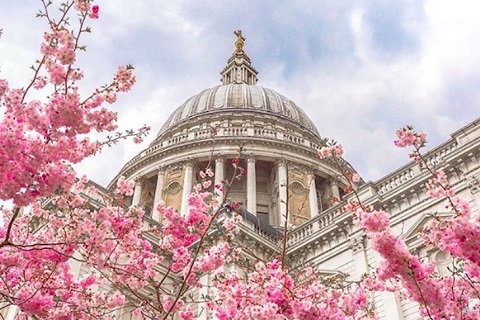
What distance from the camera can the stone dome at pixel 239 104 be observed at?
4819 cm

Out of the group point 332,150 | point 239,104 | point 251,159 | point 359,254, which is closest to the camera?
point 332,150

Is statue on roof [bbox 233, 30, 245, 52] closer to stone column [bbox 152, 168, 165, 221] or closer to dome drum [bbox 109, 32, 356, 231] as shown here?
dome drum [bbox 109, 32, 356, 231]

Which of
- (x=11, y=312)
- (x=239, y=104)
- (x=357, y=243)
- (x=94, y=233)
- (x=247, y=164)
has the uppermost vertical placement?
(x=239, y=104)

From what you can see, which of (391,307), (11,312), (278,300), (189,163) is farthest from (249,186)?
(278,300)

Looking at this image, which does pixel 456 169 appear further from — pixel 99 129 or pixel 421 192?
pixel 99 129

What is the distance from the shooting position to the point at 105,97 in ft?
25.8

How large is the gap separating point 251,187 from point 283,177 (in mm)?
2887

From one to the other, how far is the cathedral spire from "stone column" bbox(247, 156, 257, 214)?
22.6 m

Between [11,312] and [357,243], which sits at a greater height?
[357,243]

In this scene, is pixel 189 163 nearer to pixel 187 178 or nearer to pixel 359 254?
pixel 187 178

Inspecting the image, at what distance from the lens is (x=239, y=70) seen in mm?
60938

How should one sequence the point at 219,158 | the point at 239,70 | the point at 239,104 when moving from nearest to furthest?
1. the point at 219,158
2. the point at 239,104
3. the point at 239,70

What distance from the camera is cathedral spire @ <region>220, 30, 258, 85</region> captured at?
197ft

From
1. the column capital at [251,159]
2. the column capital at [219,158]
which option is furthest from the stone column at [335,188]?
the column capital at [219,158]
